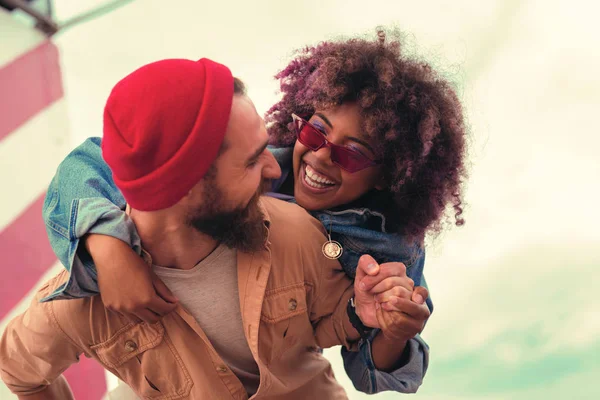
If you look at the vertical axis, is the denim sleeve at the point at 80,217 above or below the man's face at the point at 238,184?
below

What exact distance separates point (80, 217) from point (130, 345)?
12.3 inches

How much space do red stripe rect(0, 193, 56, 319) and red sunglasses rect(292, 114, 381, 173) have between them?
1.52 meters

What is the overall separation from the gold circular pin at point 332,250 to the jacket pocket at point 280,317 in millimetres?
93

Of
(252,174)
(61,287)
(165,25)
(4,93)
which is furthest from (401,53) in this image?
(4,93)

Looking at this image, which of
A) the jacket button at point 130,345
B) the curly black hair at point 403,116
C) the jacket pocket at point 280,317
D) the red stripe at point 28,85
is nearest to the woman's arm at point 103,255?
the jacket button at point 130,345

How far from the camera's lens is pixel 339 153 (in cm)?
131

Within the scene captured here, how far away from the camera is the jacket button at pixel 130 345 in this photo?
1.17 meters

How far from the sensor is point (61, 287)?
1035 mm

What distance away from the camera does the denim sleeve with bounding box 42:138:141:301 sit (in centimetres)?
105

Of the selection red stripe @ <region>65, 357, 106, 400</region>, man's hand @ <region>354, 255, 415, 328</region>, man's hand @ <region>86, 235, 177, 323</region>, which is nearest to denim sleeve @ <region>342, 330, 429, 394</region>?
man's hand @ <region>354, 255, 415, 328</region>

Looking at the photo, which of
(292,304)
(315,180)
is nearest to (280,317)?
(292,304)

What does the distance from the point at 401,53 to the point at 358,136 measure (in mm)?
281

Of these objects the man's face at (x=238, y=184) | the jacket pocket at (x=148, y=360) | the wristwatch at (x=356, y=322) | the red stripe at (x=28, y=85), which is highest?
the man's face at (x=238, y=184)

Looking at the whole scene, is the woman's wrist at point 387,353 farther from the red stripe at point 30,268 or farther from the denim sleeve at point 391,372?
the red stripe at point 30,268
